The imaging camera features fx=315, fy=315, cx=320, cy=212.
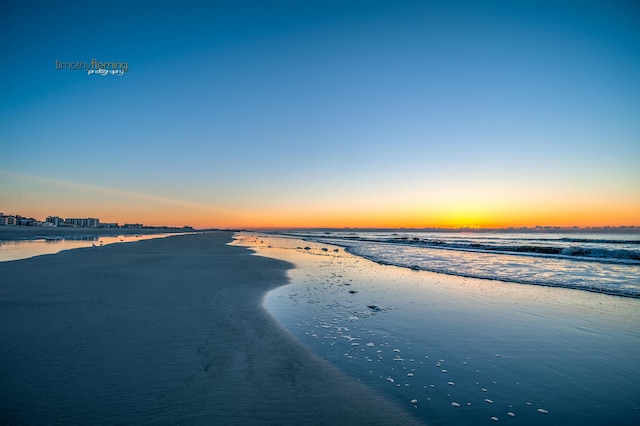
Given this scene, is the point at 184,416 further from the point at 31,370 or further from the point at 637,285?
the point at 637,285

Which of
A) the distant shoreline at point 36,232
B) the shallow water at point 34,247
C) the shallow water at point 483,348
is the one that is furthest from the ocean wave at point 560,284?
the distant shoreline at point 36,232

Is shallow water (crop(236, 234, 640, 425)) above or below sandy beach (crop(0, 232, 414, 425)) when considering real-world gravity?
below

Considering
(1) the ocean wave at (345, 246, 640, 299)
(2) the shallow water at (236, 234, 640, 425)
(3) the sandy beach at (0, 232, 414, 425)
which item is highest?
(3) the sandy beach at (0, 232, 414, 425)

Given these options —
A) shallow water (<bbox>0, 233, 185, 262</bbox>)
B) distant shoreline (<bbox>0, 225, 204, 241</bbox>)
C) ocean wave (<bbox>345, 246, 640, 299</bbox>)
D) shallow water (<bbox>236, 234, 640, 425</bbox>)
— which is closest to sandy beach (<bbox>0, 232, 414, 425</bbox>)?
shallow water (<bbox>236, 234, 640, 425</bbox>)

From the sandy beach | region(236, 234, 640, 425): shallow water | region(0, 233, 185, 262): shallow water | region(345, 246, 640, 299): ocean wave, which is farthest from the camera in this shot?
region(0, 233, 185, 262): shallow water

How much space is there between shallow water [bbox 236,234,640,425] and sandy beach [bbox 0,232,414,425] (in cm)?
68

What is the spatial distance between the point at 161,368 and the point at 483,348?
6.03 meters

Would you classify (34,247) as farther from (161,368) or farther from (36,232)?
(36,232)

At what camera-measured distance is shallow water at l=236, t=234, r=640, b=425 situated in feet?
14.3

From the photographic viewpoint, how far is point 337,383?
4.81 m

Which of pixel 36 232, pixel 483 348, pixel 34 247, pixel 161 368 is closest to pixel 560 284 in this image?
pixel 483 348

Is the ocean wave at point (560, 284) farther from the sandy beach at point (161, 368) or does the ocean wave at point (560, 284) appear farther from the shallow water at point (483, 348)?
the sandy beach at point (161, 368)

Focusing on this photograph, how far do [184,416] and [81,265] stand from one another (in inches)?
675

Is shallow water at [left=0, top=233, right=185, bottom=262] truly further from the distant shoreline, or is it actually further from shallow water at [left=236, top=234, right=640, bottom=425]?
shallow water at [left=236, top=234, right=640, bottom=425]
